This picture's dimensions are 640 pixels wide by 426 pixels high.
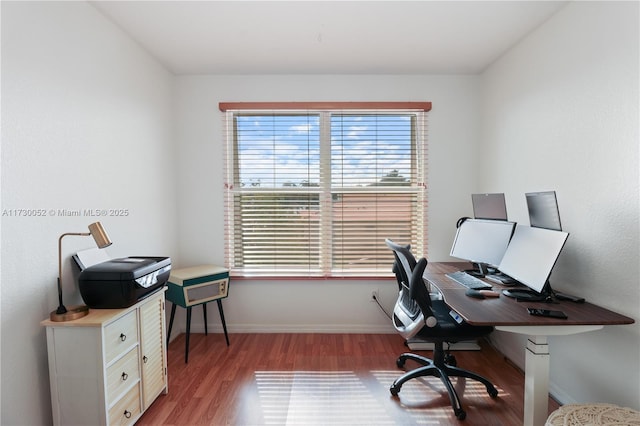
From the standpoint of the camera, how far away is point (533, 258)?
5.64 feet

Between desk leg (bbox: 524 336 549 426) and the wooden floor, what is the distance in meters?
0.37

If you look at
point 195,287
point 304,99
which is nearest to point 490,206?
point 304,99

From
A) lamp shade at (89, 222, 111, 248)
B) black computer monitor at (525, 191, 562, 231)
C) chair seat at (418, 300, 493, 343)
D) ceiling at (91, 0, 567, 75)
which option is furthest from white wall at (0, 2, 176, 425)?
black computer monitor at (525, 191, 562, 231)

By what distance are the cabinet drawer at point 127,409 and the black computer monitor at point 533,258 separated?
7.81 feet

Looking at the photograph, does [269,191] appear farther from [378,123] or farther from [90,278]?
[90,278]

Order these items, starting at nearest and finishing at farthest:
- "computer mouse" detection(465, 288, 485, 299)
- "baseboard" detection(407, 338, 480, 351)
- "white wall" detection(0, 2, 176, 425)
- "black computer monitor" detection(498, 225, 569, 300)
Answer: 1. "white wall" detection(0, 2, 176, 425)
2. "black computer monitor" detection(498, 225, 569, 300)
3. "computer mouse" detection(465, 288, 485, 299)
4. "baseboard" detection(407, 338, 480, 351)

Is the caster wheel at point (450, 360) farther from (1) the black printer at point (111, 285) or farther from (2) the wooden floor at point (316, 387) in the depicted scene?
(1) the black printer at point (111, 285)

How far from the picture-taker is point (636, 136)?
1.43 m

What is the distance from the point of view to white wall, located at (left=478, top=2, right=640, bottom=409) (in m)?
1.47

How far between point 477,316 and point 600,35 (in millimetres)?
1790

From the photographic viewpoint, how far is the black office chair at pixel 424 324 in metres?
1.75

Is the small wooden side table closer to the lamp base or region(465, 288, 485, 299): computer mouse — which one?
the lamp base

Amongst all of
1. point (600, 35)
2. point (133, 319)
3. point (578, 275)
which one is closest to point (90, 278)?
point (133, 319)

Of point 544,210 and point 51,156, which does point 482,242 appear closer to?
point 544,210
